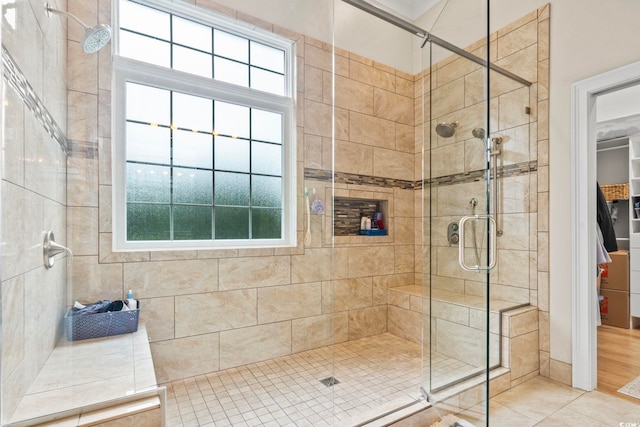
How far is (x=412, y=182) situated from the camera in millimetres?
3490

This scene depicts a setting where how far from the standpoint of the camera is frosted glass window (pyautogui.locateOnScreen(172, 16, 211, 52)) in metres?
2.31

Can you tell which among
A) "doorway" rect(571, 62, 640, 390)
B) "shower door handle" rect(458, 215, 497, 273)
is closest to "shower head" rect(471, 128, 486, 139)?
"shower door handle" rect(458, 215, 497, 273)

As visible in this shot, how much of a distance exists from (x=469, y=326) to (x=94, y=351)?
1.88 meters

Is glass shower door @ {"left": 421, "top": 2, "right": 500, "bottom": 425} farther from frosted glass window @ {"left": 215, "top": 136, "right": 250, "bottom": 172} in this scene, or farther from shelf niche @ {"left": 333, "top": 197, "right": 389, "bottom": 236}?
frosted glass window @ {"left": 215, "top": 136, "right": 250, "bottom": 172}

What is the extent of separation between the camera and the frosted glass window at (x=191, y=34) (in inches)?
91.0

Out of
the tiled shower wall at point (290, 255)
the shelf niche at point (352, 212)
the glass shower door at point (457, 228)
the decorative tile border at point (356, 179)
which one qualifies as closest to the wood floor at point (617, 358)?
the tiled shower wall at point (290, 255)

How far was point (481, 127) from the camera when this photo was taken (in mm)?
1635

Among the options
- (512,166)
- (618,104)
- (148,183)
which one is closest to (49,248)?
(148,183)

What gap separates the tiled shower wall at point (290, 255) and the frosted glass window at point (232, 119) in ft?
1.50

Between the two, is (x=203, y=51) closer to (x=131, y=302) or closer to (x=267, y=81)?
(x=267, y=81)

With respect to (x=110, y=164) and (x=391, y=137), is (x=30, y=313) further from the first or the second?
(x=391, y=137)

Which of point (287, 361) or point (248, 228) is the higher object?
point (248, 228)

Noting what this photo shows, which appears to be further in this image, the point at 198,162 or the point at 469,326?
the point at 198,162

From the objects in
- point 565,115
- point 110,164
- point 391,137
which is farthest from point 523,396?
point 110,164
